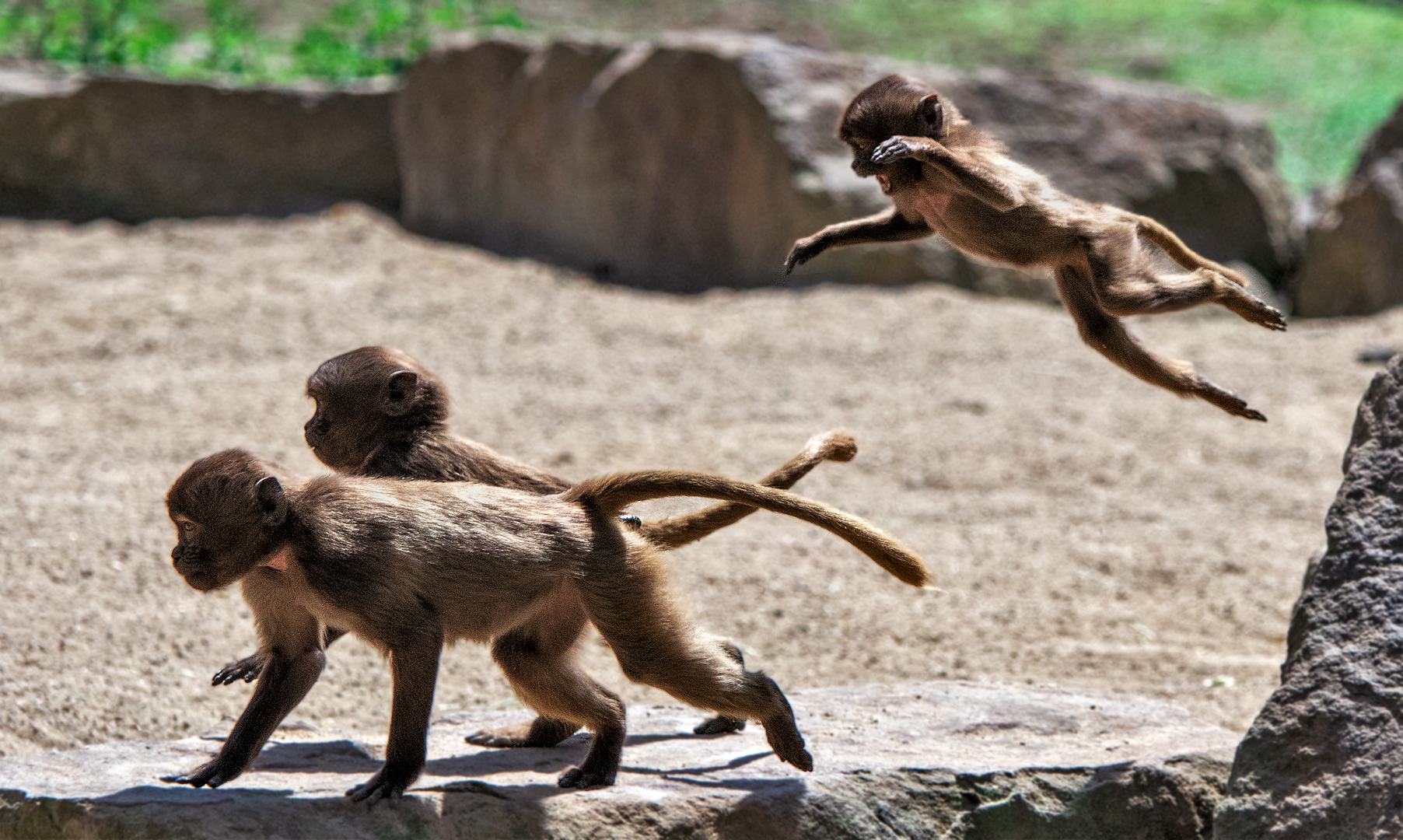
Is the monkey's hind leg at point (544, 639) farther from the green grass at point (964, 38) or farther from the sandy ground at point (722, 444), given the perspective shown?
the green grass at point (964, 38)

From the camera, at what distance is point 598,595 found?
362cm

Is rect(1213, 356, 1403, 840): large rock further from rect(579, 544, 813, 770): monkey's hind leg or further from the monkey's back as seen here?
the monkey's back

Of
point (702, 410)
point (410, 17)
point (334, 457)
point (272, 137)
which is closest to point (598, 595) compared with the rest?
point (334, 457)

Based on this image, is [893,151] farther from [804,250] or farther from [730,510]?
[730,510]

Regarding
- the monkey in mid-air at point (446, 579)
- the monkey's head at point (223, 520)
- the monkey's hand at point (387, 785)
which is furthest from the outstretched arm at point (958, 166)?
the monkey's hand at point (387, 785)

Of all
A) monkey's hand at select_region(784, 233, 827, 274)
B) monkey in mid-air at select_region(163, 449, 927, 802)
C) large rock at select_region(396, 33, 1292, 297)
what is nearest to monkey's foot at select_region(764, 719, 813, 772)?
monkey in mid-air at select_region(163, 449, 927, 802)

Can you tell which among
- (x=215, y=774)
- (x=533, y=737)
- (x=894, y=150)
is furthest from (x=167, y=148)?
(x=894, y=150)

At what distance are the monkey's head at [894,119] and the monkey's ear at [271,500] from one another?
1.61 m

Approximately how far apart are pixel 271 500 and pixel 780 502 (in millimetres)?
1199

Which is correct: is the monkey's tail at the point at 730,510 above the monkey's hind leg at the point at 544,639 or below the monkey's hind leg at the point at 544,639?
A: above

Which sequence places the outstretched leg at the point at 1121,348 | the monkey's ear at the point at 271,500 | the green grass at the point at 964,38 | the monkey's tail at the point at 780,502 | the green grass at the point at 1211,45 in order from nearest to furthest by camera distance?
the monkey's ear at the point at 271,500, the monkey's tail at the point at 780,502, the outstretched leg at the point at 1121,348, the green grass at the point at 964,38, the green grass at the point at 1211,45

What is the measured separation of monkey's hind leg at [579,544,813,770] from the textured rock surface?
8.94 m

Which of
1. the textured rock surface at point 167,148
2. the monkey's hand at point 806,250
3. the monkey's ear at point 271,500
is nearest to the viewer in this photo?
the monkey's ear at point 271,500

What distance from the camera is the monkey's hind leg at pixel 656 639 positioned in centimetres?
360
